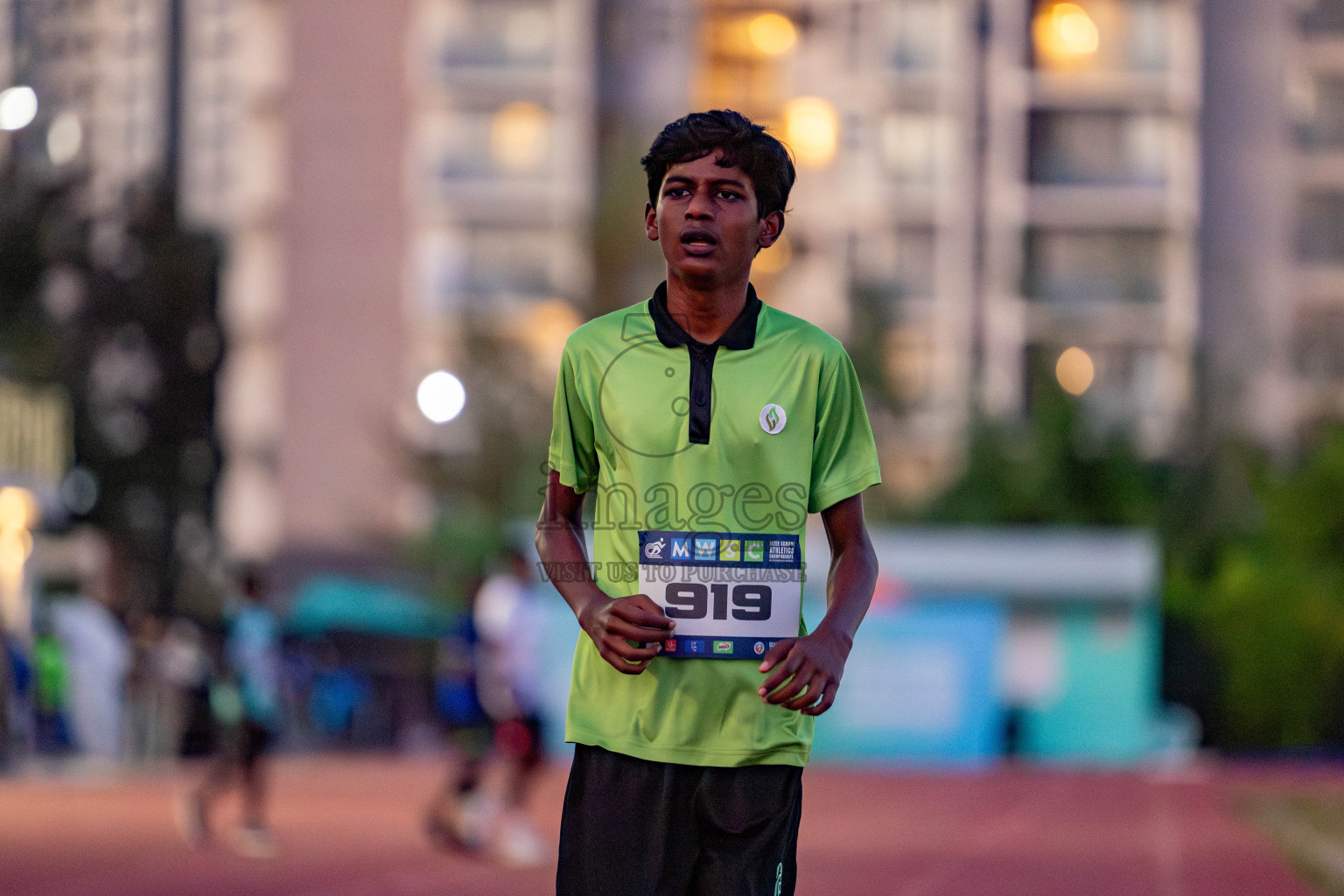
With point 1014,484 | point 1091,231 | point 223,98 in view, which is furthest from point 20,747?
point 223,98

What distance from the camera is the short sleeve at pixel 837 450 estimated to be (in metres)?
3.55

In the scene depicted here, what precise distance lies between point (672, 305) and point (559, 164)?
172 feet

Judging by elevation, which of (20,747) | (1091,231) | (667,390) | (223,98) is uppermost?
(223,98)

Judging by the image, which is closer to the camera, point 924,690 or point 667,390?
point 667,390

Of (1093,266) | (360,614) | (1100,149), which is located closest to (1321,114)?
(1100,149)

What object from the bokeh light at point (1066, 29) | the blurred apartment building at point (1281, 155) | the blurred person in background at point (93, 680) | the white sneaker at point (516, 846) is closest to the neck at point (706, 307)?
the white sneaker at point (516, 846)

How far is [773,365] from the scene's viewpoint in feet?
11.6

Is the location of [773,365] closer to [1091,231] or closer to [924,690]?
[924,690]

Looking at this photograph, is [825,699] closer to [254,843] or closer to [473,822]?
[473,822]

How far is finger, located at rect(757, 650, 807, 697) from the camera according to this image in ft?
11.0

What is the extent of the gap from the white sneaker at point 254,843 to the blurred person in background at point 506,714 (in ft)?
3.47

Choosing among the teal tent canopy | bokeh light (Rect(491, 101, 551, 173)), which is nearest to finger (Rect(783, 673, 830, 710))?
the teal tent canopy

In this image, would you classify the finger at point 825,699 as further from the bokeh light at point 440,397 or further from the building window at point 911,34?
the building window at point 911,34

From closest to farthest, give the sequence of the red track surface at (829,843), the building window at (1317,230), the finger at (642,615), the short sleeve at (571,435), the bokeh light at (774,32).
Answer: the finger at (642,615)
the short sleeve at (571,435)
the red track surface at (829,843)
the bokeh light at (774,32)
the building window at (1317,230)
